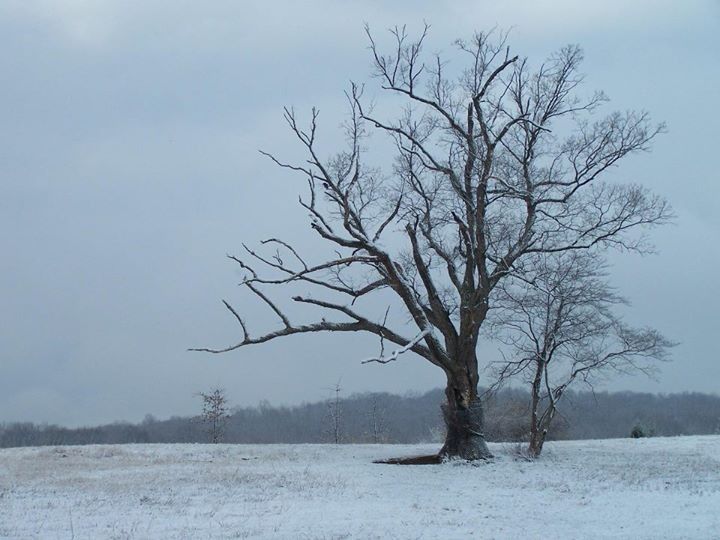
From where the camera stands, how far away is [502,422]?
39531 mm

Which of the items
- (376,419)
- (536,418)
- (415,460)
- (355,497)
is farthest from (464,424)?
(376,419)

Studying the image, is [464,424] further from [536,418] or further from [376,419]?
[376,419]

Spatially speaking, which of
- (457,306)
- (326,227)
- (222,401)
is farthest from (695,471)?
(222,401)

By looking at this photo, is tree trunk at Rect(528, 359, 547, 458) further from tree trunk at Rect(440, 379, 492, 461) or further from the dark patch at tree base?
the dark patch at tree base

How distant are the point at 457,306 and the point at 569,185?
4634mm

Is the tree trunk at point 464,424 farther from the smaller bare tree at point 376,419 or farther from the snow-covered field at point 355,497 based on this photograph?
the smaller bare tree at point 376,419

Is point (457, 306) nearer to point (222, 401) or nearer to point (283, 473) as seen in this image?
point (283, 473)

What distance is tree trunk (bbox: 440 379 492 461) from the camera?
21547 mm

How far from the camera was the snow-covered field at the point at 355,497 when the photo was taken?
10961 millimetres

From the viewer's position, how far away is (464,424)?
2183 cm

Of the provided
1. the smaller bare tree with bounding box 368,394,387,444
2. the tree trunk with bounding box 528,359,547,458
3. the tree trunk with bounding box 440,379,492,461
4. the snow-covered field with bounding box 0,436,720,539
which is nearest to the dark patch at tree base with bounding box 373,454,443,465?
the tree trunk with bounding box 440,379,492,461

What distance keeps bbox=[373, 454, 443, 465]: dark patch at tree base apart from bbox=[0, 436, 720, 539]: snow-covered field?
2.91ft

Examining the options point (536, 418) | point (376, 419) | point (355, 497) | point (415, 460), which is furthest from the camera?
point (376, 419)

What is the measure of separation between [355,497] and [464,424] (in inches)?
320
